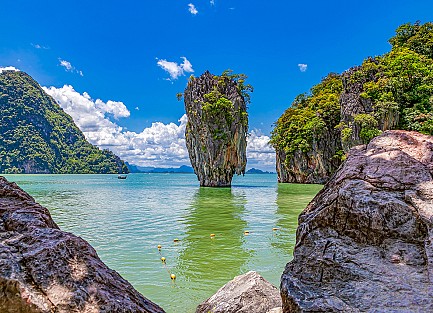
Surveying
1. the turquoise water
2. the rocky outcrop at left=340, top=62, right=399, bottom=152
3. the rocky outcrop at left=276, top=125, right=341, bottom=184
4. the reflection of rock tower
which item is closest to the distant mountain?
the rocky outcrop at left=276, top=125, right=341, bottom=184

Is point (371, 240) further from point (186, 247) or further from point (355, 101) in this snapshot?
point (355, 101)

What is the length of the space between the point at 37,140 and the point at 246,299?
15116 centimetres

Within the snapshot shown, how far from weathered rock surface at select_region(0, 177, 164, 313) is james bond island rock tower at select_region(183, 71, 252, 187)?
3489 cm

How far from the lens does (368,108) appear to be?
3378cm

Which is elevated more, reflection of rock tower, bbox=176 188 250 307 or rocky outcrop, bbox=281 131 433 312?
rocky outcrop, bbox=281 131 433 312

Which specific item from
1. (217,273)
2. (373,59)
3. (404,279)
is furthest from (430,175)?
(373,59)

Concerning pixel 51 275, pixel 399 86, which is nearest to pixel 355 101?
pixel 399 86

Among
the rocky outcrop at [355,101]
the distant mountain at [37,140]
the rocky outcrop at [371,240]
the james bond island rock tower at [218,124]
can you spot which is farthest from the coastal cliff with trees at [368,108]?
the distant mountain at [37,140]

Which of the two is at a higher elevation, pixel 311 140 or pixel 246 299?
pixel 311 140

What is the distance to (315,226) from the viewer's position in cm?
267

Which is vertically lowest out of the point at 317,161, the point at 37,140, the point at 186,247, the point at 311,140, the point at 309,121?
the point at 186,247

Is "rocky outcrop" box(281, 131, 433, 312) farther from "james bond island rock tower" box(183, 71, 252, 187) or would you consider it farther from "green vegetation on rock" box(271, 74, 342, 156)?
"green vegetation on rock" box(271, 74, 342, 156)

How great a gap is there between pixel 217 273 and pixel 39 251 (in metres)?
5.83

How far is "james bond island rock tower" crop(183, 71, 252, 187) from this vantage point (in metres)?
37.9
